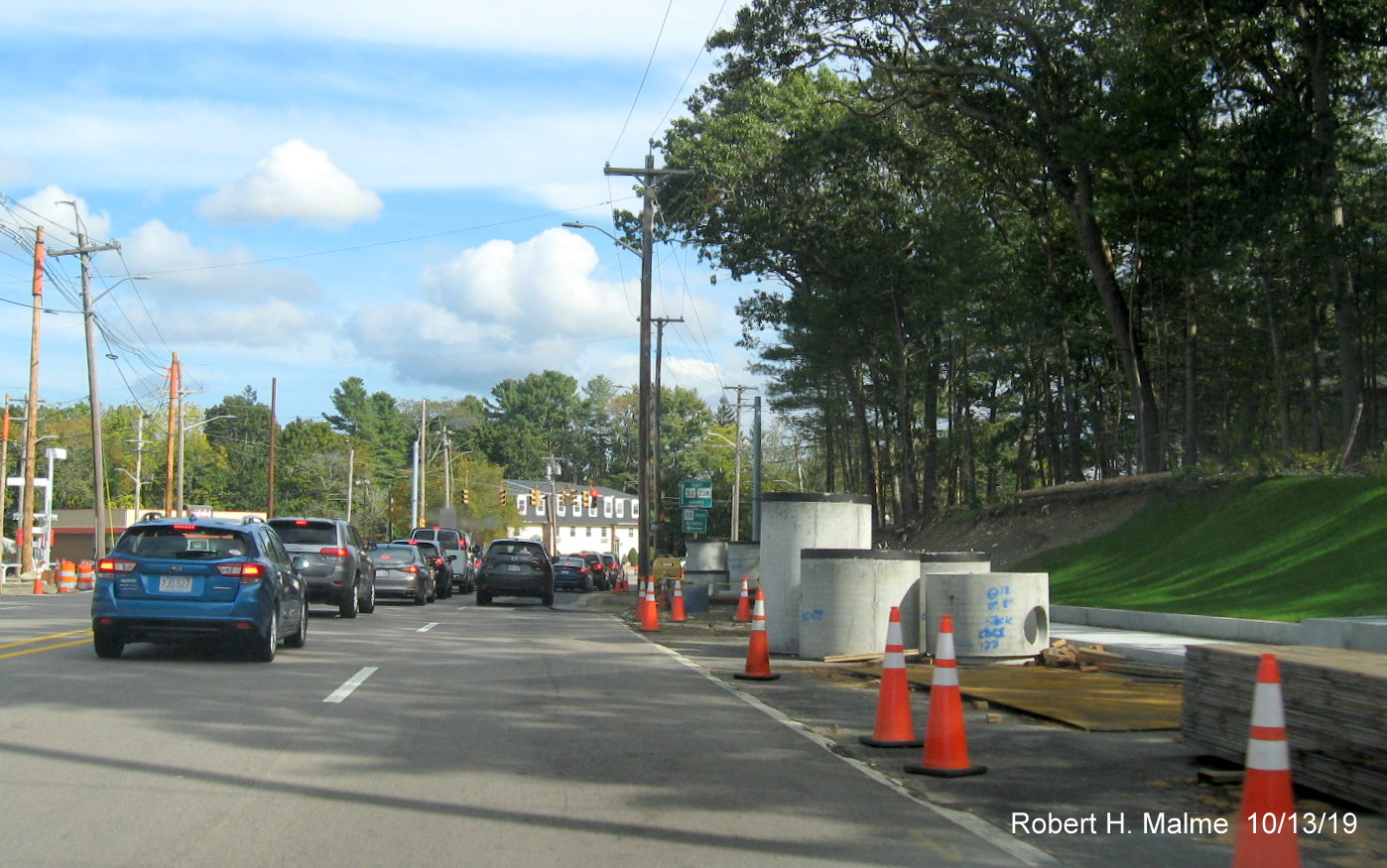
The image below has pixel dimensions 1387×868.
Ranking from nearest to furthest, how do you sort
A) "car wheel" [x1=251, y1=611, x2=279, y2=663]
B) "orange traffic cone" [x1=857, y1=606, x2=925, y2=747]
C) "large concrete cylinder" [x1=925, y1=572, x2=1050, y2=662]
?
"orange traffic cone" [x1=857, y1=606, x2=925, y2=747] → "car wheel" [x1=251, y1=611, x2=279, y2=663] → "large concrete cylinder" [x1=925, y1=572, x2=1050, y2=662]

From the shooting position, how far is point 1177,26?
2605 cm

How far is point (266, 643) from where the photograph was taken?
13.4 m

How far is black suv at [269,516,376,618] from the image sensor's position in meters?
22.0

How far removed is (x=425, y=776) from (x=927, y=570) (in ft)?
29.2

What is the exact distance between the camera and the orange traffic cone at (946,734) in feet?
25.0

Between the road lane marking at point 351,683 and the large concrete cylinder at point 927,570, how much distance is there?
616 cm

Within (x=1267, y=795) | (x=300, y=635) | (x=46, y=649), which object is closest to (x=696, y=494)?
(x=300, y=635)

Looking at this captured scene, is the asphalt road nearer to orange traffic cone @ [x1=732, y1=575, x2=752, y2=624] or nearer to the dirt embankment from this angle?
orange traffic cone @ [x1=732, y1=575, x2=752, y2=624]

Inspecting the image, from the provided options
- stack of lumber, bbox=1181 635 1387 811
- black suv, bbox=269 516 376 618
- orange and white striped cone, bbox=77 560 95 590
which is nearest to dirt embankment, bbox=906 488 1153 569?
black suv, bbox=269 516 376 618

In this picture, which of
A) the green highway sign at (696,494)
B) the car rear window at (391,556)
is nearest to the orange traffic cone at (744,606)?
the car rear window at (391,556)

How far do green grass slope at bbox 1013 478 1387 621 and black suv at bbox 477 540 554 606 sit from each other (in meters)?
12.0

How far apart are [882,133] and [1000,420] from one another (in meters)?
20.5

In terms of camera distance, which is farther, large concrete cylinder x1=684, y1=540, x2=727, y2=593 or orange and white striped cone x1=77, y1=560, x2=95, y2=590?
orange and white striped cone x1=77, y1=560, x2=95, y2=590

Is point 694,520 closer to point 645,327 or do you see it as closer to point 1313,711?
point 645,327
